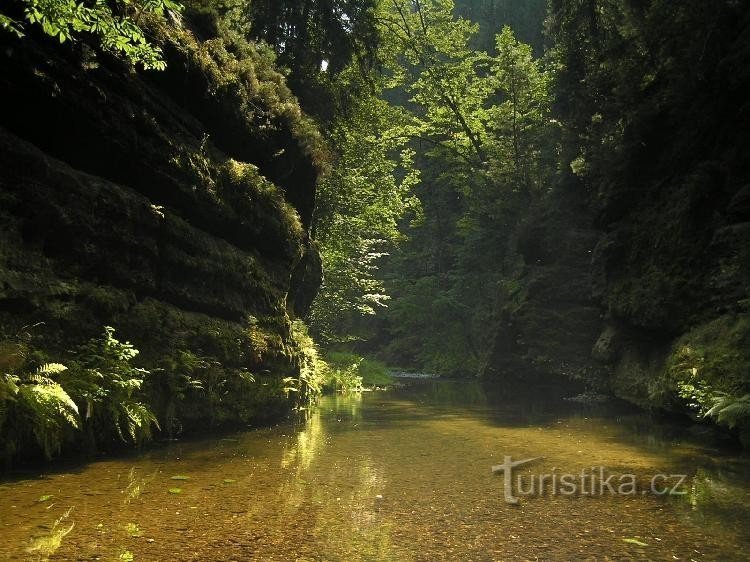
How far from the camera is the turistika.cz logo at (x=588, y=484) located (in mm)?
5699

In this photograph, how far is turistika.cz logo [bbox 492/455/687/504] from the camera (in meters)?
5.70

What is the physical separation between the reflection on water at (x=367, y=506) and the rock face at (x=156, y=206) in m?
2.15

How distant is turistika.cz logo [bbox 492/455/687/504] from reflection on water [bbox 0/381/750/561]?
0.56 ft

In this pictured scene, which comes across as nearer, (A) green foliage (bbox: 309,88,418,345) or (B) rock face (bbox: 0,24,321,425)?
(B) rock face (bbox: 0,24,321,425)

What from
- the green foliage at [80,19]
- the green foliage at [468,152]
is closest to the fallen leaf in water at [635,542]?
the green foliage at [80,19]

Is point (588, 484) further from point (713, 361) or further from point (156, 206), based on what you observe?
point (156, 206)

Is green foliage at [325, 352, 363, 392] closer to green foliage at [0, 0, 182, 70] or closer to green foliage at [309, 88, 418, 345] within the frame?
green foliage at [309, 88, 418, 345]

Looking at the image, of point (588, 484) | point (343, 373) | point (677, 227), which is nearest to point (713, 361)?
point (677, 227)

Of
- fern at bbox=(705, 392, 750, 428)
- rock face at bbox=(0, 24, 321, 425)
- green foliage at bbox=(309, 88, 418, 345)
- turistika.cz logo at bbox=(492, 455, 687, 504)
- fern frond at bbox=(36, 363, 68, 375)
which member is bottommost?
turistika.cz logo at bbox=(492, 455, 687, 504)

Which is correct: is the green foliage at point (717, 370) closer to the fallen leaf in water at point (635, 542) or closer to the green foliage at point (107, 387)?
the fallen leaf in water at point (635, 542)

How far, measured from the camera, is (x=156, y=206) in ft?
30.8

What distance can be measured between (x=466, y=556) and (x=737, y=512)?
2892 mm

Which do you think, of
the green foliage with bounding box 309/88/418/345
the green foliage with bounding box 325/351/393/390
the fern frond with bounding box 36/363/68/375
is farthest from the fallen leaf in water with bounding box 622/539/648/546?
the green foliage with bounding box 309/88/418/345

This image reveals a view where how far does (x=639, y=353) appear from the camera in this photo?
13.9 m
